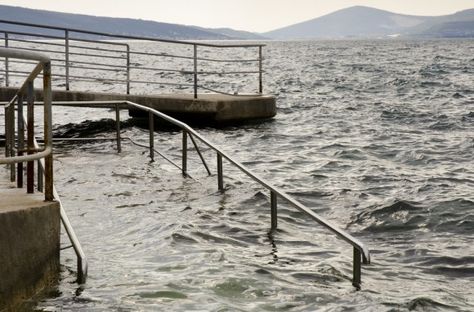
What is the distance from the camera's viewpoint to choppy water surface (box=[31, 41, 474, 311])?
5.59 meters

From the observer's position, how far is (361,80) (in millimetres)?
39375

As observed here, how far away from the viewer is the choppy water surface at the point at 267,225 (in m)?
5.59

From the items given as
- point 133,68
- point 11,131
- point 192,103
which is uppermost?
point 133,68

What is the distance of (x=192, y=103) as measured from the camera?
1553 cm

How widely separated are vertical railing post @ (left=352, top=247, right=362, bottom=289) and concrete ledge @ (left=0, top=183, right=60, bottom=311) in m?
2.12

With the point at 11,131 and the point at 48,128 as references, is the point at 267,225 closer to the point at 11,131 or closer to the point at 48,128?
the point at 11,131

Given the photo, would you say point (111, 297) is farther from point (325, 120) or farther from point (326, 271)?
point (325, 120)

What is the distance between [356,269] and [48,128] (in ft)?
8.23

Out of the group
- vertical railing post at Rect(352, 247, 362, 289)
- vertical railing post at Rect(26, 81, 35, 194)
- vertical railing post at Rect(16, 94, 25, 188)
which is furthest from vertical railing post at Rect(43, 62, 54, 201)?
vertical railing post at Rect(352, 247, 362, 289)

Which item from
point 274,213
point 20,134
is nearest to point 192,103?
point 274,213

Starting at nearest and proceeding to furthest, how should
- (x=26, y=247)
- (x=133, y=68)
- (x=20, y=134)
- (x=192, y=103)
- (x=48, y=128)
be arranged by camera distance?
(x=26, y=247), (x=48, y=128), (x=20, y=134), (x=192, y=103), (x=133, y=68)

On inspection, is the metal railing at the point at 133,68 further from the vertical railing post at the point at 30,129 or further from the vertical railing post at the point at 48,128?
the vertical railing post at the point at 48,128

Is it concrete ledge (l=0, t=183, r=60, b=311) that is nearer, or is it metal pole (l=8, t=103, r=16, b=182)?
concrete ledge (l=0, t=183, r=60, b=311)

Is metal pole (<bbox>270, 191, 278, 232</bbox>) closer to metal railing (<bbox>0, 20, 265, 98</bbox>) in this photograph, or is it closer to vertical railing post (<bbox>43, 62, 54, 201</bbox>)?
vertical railing post (<bbox>43, 62, 54, 201</bbox>)
